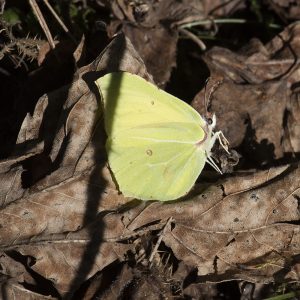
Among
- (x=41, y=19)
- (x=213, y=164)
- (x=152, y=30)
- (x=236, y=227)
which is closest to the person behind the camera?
(x=236, y=227)

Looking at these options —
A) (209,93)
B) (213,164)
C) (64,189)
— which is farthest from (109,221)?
(209,93)

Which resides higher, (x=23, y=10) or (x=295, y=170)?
(x=23, y=10)

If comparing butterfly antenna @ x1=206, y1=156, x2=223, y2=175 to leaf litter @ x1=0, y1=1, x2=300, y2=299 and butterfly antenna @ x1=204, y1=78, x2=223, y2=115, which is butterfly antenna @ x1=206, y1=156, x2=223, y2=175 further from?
butterfly antenna @ x1=204, y1=78, x2=223, y2=115

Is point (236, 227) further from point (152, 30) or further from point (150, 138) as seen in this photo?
point (152, 30)

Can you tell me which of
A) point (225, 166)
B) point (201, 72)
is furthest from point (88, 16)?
point (225, 166)

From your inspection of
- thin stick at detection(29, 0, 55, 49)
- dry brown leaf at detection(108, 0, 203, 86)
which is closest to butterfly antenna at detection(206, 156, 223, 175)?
dry brown leaf at detection(108, 0, 203, 86)

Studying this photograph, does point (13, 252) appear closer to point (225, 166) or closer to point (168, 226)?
point (168, 226)
